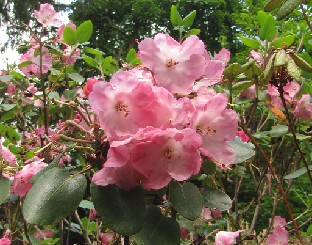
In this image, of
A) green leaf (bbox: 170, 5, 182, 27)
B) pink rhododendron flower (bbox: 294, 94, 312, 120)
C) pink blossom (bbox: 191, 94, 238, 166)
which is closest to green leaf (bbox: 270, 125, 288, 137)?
pink rhododendron flower (bbox: 294, 94, 312, 120)

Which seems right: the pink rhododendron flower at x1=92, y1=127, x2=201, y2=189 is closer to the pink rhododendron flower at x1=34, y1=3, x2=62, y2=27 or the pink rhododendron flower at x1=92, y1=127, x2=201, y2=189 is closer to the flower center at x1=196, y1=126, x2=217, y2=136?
the flower center at x1=196, y1=126, x2=217, y2=136

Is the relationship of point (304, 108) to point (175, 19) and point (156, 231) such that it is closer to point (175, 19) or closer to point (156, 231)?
point (175, 19)

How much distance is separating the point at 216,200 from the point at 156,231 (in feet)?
0.62

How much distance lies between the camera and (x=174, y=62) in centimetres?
76

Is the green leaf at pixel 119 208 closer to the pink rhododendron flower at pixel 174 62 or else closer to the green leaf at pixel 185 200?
the green leaf at pixel 185 200

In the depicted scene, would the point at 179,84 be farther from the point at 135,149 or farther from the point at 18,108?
the point at 18,108

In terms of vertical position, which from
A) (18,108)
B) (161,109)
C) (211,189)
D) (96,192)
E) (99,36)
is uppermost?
(161,109)

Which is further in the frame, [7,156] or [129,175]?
[7,156]

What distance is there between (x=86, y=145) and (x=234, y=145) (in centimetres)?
29

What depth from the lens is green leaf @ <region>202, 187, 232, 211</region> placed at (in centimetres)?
83

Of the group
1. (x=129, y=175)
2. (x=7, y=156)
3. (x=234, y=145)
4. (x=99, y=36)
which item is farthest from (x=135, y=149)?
(x=99, y=36)

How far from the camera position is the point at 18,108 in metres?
2.15

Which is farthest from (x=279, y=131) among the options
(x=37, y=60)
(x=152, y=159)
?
(x=37, y=60)

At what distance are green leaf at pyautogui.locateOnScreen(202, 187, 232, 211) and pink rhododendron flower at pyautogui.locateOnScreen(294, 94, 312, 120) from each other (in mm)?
657
